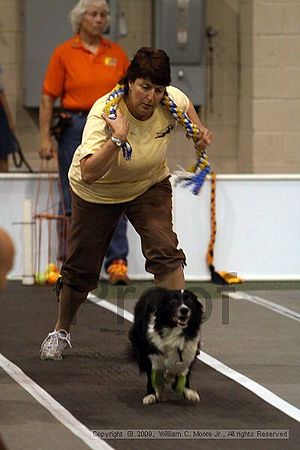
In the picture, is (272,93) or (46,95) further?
(272,93)

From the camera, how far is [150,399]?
15.3 feet

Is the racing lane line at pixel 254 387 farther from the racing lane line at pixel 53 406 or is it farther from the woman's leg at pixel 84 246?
the racing lane line at pixel 53 406

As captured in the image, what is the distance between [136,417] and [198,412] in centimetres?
25

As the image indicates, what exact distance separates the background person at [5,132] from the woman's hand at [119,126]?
449 centimetres

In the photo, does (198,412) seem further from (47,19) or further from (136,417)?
(47,19)

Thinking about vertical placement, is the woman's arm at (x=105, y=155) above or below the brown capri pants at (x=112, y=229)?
above

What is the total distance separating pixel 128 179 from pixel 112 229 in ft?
1.01

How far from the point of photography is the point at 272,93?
32.1 ft

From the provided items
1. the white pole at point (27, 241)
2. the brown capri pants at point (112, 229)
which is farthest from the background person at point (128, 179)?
the white pole at point (27, 241)

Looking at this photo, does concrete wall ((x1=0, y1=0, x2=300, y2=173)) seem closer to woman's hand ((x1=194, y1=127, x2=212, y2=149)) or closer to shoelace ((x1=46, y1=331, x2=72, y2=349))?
shoelace ((x1=46, y1=331, x2=72, y2=349))

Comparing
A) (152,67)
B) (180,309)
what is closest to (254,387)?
(180,309)

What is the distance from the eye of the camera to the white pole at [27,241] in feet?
25.9

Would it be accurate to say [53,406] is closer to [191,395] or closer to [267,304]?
[191,395]

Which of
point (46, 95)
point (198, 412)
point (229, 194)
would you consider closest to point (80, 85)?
point (46, 95)
